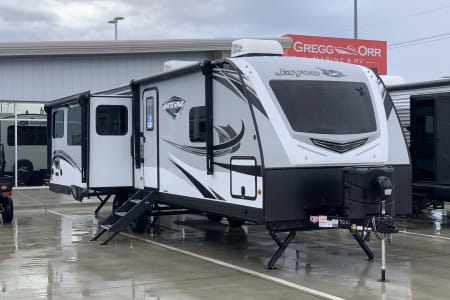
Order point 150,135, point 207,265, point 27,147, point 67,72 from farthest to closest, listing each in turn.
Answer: point 67,72 → point 27,147 → point 150,135 → point 207,265

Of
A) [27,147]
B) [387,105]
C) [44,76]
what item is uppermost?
[44,76]

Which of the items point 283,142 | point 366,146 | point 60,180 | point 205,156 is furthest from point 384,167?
point 60,180

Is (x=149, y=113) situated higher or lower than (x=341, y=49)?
lower

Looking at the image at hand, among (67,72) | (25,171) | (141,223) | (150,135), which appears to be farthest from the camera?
(67,72)

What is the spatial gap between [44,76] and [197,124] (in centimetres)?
1232

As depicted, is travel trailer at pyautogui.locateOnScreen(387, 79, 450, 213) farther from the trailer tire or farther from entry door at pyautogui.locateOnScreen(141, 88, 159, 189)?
the trailer tire

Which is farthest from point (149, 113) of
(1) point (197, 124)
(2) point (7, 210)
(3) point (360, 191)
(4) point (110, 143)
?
(3) point (360, 191)

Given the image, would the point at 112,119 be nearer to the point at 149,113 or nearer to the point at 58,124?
the point at 149,113

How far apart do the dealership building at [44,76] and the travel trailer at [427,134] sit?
937 centimetres

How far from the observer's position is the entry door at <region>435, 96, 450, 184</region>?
12.3 meters

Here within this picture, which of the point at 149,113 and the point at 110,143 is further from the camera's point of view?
the point at 110,143

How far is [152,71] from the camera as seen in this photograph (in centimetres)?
2175

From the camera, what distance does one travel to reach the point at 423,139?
42.7 feet

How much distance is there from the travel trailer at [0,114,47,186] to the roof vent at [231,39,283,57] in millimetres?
12998
